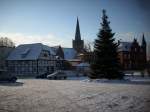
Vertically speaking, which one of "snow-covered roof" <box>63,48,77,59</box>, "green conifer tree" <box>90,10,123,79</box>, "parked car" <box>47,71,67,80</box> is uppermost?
"snow-covered roof" <box>63,48,77,59</box>

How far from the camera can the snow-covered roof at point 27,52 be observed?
5141 centimetres

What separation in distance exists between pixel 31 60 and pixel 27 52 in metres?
2.84

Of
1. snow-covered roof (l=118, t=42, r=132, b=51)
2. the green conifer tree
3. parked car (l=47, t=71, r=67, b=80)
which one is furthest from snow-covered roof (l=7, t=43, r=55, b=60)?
the green conifer tree

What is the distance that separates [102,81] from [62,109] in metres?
16.6

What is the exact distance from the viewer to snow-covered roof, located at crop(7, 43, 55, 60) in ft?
169

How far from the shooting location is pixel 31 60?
5119cm

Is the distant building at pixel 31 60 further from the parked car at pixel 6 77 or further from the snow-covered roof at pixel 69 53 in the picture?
the snow-covered roof at pixel 69 53

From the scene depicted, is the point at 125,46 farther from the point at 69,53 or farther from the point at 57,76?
the point at 57,76

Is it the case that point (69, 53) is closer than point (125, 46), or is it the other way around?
point (125, 46)

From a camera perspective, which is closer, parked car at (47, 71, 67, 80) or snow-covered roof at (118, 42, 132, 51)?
parked car at (47, 71, 67, 80)

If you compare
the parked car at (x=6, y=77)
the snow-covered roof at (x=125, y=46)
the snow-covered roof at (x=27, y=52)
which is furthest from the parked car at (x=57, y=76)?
the snow-covered roof at (x=125, y=46)

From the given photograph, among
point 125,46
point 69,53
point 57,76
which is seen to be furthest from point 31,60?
point 69,53

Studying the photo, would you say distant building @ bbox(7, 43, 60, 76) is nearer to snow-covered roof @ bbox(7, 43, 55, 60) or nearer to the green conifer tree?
snow-covered roof @ bbox(7, 43, 55, 60)

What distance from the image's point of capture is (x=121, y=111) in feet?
32.3
